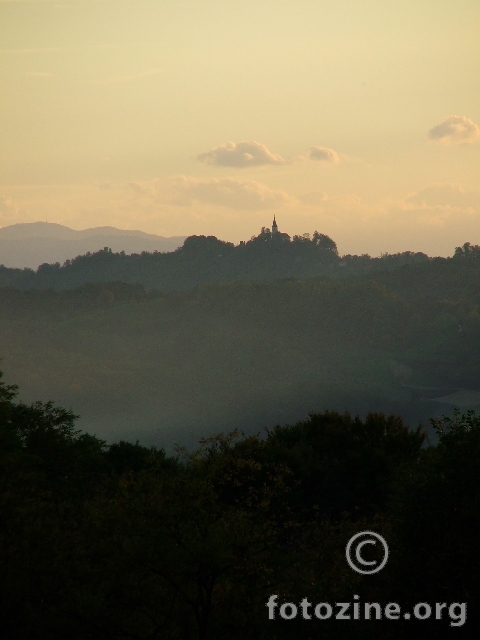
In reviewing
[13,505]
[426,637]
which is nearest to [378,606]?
[426,637]

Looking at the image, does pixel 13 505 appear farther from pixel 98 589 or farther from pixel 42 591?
pixel 98 589

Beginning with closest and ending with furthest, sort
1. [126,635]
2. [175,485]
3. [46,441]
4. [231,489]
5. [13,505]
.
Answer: [126,635], [175,485], [13,505], [231,489], [46,441]

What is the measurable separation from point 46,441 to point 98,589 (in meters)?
21.7

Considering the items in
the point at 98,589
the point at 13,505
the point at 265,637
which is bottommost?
the point at 265,637

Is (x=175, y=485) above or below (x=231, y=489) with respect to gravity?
above

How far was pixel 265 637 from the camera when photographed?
19438 millimetres

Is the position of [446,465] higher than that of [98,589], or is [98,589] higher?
[446,465]

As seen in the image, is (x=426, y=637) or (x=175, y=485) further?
(x=175, y=485)

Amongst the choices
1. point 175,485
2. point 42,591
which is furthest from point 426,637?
point 42,591

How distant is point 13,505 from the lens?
23016mm

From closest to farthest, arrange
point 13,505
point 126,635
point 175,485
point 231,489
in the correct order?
point 126,635
point 175,485
point 13,505
point 231,489

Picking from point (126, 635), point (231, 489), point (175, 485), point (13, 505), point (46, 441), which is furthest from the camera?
point (46, 441)

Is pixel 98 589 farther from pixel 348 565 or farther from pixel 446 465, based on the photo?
pixel 446 465

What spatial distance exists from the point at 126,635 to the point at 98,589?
1.46 m
